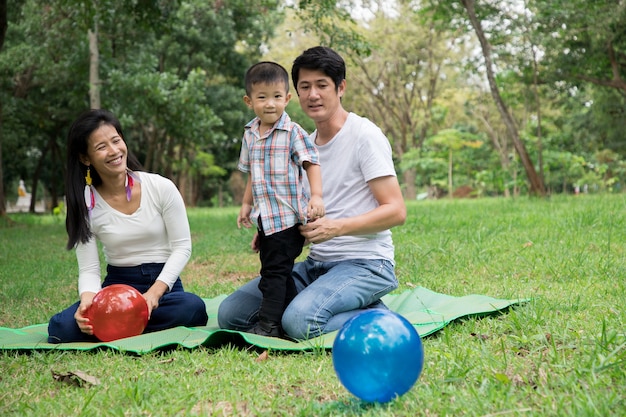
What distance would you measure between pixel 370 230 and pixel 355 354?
1.41 meters

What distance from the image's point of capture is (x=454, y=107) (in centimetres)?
3041

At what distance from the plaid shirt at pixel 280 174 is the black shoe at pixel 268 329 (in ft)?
1.64

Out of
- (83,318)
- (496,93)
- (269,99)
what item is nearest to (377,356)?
(269,99)

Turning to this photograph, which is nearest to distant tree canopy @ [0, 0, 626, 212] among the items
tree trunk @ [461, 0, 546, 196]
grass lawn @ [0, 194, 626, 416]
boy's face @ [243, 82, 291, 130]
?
tree trunk @ [461, 0, 546, 196]

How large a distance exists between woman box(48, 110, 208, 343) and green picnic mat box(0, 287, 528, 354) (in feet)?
0.60

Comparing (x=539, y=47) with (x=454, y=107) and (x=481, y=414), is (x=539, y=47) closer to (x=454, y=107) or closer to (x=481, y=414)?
(x=481, y=414)

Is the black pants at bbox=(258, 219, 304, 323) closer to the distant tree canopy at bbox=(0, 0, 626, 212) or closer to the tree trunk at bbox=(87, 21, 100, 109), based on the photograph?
the distant tree canopy at bbox=(0, 0, 626, 212)

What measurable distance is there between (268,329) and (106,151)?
1.34 meters

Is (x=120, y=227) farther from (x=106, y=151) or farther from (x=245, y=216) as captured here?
(x=245, y=216)

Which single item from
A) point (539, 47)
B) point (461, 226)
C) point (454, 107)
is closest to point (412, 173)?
point (454, 107)

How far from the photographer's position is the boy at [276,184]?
3598 mm

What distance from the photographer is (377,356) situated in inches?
85.4

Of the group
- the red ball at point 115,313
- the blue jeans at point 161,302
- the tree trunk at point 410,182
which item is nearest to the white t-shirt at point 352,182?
the blue jeans at point 161,302

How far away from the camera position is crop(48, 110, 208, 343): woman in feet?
12.2
